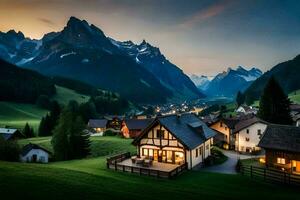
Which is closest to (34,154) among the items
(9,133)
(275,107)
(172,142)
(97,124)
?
(9,133)

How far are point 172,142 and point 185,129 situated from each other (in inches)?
197

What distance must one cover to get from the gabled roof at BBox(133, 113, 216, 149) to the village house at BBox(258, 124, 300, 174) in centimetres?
1132

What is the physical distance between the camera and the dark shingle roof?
44594 mm

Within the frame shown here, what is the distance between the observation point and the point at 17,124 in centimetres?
14288

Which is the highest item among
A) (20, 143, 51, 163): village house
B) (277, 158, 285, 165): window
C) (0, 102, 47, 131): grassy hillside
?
(0, 102, 47, 131): grassy hillside

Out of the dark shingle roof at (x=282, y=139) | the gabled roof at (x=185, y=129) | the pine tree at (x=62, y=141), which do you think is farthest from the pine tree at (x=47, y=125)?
the dark shingle roof at (x=282, y=139)

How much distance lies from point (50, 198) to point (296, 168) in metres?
37.4

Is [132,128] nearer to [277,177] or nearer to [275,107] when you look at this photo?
[275,107]

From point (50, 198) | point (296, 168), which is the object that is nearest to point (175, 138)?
point (296, 168)

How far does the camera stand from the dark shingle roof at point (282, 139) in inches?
1756

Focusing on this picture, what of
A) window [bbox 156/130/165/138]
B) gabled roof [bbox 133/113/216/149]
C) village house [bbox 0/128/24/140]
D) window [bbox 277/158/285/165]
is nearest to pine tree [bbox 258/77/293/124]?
gabled roof [bbox 133/113/216/149]

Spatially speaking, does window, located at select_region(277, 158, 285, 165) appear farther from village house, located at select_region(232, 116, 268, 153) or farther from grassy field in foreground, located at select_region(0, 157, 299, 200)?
village house, located at select_region(232, 116, 268, 153)

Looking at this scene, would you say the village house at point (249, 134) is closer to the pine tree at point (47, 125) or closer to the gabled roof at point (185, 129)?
the gabled roof at point (185, 129)

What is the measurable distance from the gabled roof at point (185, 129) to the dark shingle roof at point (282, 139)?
→ 1132cm
